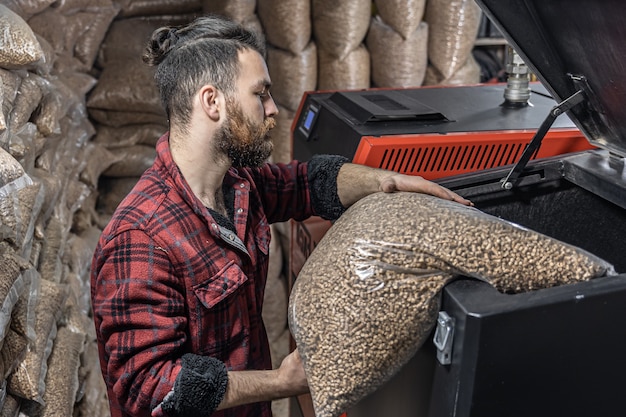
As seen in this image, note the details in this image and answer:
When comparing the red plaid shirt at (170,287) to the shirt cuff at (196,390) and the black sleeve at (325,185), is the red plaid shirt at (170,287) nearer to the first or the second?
the shirt cuff at (196,390)

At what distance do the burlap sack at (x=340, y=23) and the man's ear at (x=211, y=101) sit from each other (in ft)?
4.26

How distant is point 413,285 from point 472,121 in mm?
752

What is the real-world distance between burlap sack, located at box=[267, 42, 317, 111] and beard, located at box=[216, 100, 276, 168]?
4.05ft

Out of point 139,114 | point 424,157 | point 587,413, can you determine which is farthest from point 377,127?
point 139,114

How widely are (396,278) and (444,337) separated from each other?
0.29 ft

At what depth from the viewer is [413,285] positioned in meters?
0.74

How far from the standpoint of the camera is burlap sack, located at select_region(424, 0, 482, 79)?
2402 mm

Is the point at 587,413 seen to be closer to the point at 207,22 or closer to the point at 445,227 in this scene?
the point at 445,227

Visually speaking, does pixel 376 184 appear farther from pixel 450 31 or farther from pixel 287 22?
pixel 450 31

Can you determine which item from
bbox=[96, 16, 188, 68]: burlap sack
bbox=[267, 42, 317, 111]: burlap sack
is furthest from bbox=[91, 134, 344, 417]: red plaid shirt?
bbox=[96, 16, 188, 68]: burlap sack

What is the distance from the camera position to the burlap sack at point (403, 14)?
7.67ft

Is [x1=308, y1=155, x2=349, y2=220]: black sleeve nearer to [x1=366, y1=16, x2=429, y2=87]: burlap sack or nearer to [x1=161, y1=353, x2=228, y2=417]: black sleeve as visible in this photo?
[x1=161, y1=353, x2=228, y2=417]: black sleeve

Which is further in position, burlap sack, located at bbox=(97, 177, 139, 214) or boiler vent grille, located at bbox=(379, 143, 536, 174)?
burlap sack, located at bbox=(97, 177, 139, 214)

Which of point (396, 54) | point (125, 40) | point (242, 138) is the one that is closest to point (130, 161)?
point (125, 40)
